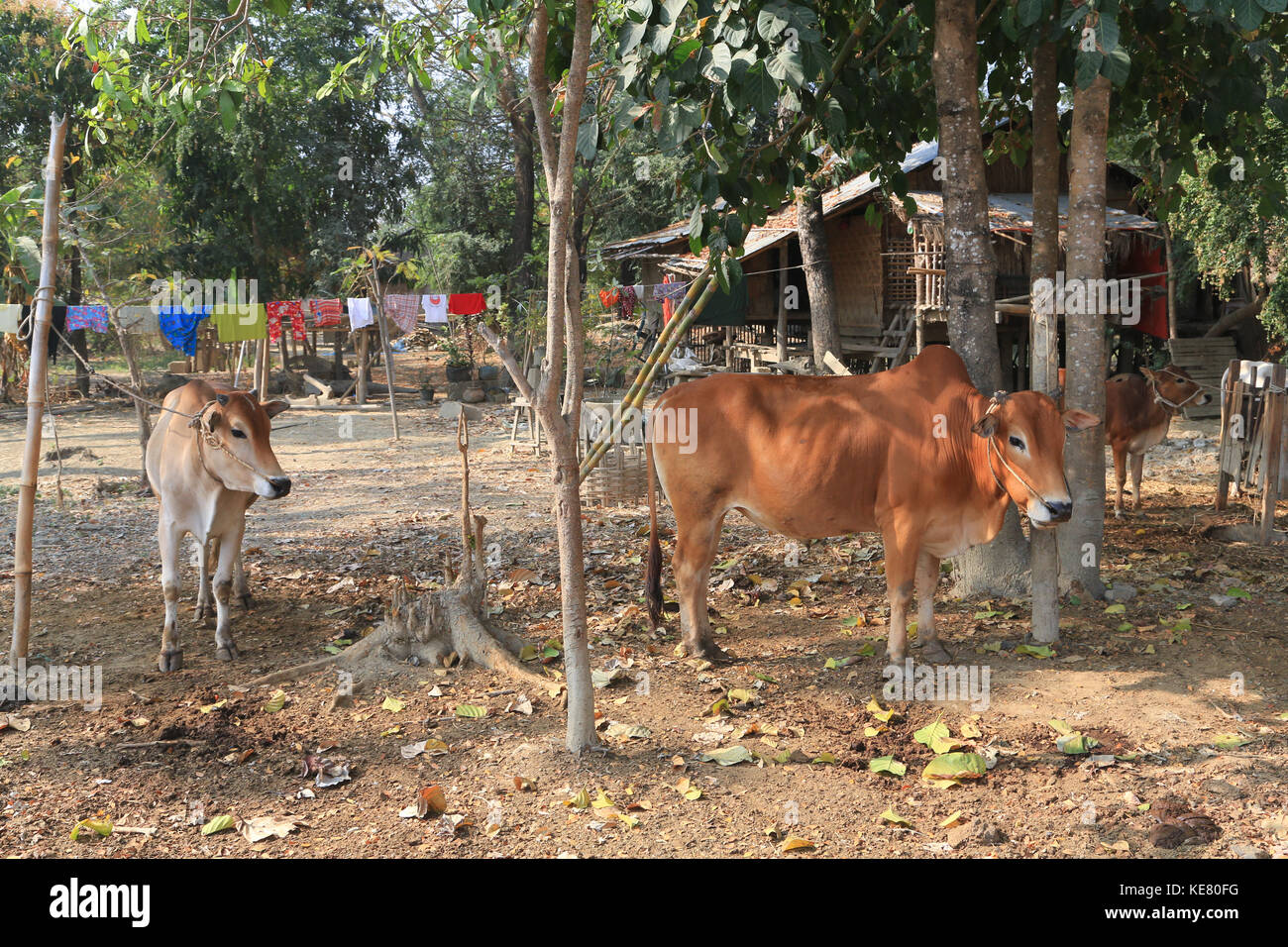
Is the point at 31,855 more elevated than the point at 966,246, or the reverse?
the point at 966,246

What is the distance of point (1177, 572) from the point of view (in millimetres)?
7656

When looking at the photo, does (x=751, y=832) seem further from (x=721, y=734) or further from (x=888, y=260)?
(x=888, y=260)

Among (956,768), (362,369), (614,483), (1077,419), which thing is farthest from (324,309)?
(956,768)

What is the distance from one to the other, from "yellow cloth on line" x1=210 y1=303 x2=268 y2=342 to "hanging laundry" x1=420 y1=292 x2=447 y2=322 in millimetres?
3948

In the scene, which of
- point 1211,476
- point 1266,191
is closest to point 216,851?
point 1266,191

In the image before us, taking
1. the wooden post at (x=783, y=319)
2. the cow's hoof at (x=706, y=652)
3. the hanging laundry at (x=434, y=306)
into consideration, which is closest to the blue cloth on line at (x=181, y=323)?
the hanging laundry at (x=434, y=306)

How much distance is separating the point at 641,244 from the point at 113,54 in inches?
661

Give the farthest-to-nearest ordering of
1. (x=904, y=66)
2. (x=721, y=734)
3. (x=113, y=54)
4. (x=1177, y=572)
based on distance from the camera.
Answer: (x=904, y=66)
(x=1177, y=572)
(x=113, y=54)
(x=721, y=734)

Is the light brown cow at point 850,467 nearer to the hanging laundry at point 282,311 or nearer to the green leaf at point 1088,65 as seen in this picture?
the green leaf at point 1088,65

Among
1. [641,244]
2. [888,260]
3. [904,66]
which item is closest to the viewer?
[904,66]

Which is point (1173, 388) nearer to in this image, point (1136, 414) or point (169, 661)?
point (1136, 414)

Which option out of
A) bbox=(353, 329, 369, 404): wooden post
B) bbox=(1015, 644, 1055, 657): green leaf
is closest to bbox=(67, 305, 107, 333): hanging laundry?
bbox=(353, 329, 369, 404): wooden post

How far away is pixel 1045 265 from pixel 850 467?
7.21ft

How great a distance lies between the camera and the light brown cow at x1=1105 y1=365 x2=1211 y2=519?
10180 mm
